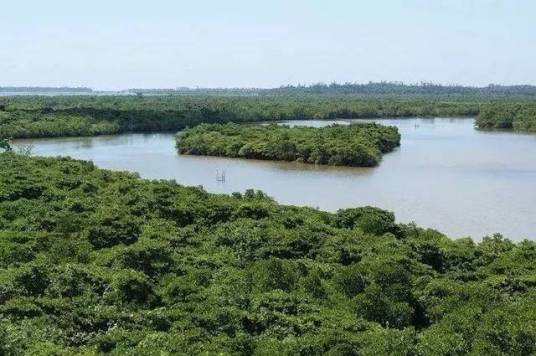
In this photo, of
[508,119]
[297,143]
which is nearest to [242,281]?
[297,143]

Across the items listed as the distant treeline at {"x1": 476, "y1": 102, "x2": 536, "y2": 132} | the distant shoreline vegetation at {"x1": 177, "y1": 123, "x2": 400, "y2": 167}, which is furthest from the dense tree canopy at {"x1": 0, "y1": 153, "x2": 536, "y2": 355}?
the distant treeline at {"x1": 476, "y1": 102, "x2": 536, "y2": 132}

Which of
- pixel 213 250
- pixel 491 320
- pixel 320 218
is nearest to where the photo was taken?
pixel 491 320

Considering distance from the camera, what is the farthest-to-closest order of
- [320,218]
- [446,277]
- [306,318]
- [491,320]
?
[320,218] → [446,277] → [306,318] → [491,320]

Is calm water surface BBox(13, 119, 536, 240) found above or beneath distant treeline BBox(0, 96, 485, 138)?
beneath

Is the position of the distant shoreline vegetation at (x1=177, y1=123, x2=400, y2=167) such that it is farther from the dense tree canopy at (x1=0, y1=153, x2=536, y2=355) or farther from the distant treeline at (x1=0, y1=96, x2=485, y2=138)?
the dense tree canopy at (x1=0, y1=153, x2=536, y2=355)

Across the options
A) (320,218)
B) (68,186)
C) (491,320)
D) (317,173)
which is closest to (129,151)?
(317,173)

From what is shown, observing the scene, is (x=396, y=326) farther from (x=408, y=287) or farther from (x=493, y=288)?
(x=493, y=288)

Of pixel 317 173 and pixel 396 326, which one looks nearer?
pixel 396 326

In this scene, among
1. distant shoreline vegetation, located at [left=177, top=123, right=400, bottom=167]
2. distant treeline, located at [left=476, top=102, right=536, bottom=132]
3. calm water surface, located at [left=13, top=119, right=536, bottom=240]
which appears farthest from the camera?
distant treeline, located at [left=476, top=102, right=536, bottom=132]
